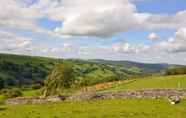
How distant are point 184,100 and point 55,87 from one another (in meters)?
31.1

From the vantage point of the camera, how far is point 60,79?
65.1m

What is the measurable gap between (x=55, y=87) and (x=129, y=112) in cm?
3393

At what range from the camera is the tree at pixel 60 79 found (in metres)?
64.4

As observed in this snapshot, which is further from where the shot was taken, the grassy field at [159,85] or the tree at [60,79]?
the tree at [60,79]

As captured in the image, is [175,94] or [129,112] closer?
[129,112]

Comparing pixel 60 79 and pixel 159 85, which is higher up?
Answer: pixel 60 79

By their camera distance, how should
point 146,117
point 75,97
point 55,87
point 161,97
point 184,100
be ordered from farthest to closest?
point 55,87 < point 75,97 < point 161,97 < point 184,100 < point 146,117

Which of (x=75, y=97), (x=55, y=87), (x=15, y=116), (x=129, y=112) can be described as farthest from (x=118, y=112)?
(x=55, y=87)

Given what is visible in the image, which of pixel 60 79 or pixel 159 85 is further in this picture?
pixel 60 79

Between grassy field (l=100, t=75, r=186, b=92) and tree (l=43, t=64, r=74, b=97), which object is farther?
tree (l=43, t=64, r=74, b=97)

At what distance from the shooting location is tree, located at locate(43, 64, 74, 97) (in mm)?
64438


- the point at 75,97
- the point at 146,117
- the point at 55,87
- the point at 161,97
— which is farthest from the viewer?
the point at 55,87

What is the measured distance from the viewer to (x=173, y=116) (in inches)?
1239

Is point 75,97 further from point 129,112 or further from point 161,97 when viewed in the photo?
point 129,112
